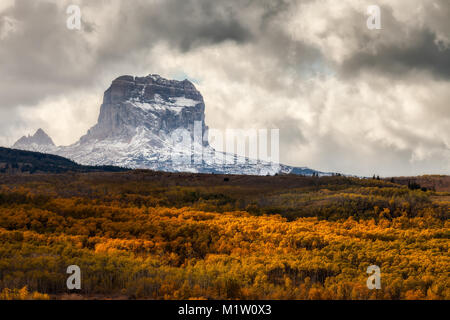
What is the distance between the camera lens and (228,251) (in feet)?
93.0

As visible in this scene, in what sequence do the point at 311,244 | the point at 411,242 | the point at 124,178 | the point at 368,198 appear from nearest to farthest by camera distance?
1. the point at 311,244
2. the point at 411,242
3. the point at 368,198
4. the point at 124,178

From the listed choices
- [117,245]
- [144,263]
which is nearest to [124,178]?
[117,245]

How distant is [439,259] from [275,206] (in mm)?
29394

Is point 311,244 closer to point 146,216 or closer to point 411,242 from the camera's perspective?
point 411,242

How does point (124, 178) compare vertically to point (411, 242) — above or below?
above

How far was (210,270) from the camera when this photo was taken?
20359mm

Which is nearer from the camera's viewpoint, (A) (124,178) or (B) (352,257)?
(B) (352,257)

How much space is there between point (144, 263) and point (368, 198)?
37.4 meters

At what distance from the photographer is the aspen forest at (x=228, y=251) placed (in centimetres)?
1734

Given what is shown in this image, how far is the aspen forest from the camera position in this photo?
1734 centimetres

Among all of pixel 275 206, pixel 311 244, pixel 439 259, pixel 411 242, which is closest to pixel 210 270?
pixel 311 244
